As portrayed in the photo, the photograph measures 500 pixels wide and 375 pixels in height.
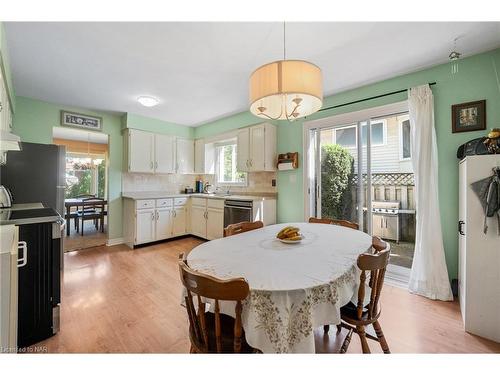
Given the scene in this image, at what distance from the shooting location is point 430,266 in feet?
7.39

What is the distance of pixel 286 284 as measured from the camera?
96 centimetres


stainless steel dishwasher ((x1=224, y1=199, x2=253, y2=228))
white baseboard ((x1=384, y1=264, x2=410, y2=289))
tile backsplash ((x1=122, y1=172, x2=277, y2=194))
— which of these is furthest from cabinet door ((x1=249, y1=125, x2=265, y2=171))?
white baseboard ((x1=384, y1=264, x2=410, y2=289))

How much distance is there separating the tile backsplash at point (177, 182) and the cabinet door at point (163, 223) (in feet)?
2.50

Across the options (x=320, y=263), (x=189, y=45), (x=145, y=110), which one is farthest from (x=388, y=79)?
(x=145, y=110)

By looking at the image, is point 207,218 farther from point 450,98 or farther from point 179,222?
point 450,98

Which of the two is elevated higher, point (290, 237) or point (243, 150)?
point (243, 150)

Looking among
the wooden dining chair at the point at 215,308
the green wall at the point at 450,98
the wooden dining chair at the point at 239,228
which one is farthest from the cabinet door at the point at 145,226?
the green wall at the point at 450,98

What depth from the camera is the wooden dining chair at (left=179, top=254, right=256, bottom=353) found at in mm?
890

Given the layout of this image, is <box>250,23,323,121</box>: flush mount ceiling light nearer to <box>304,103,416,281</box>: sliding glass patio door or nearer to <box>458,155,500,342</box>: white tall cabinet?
<box>458,155,500,342</box>: white tall cabinet

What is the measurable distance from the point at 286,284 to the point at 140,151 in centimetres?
413

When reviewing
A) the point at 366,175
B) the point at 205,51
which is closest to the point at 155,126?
the point at 205,51

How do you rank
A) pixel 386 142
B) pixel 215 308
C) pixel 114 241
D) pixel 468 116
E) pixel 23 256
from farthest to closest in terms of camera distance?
1. pixel 114 241
2. pixel 386 142
3. pixel 468 116
4. pixel 23 256
5. pixel 215 308
